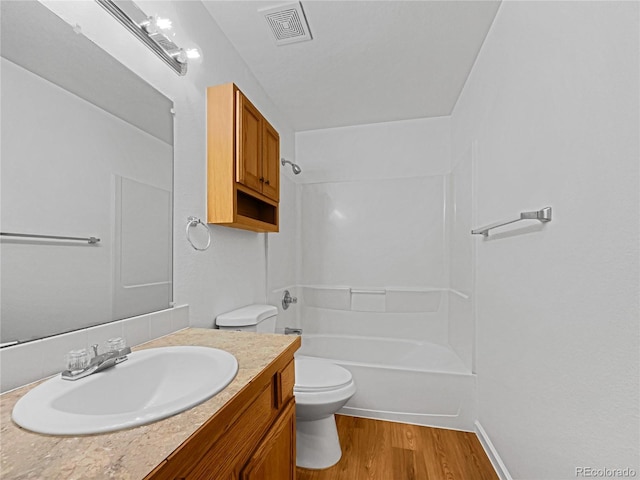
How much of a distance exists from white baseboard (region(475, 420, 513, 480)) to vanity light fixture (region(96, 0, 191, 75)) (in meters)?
2.34

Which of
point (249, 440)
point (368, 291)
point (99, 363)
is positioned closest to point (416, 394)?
point (368, 291)

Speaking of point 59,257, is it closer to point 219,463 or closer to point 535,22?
point 219,463

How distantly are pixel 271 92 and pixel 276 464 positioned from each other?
238cm

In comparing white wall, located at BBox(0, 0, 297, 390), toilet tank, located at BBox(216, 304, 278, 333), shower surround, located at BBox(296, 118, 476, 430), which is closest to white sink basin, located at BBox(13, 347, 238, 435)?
white wall, located at BBox(0, 0, 297, 390)

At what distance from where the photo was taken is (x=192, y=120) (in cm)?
151

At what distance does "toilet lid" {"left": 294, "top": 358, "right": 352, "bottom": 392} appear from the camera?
1662mm

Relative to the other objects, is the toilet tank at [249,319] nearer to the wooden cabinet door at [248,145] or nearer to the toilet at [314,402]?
the toilet at [314,402]

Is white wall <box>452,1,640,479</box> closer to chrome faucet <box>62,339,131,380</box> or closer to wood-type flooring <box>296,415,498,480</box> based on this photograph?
wood-type flooring <box>296,415,498,480</box>

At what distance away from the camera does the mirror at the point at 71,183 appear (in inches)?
30.6

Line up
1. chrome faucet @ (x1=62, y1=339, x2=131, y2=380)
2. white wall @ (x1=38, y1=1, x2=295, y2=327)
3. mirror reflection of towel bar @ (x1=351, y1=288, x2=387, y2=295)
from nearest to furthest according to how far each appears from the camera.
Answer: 1. chrome faucet @ (x1=62, y1=339, x2=131, y2=380)
2. white wall @ (x1=38, y1=1, x2=295, y2=327)
3. mirror reflection of towel bar @ (x1=351, y1=288, x2=387, y2=295)

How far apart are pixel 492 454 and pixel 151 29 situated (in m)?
2.51

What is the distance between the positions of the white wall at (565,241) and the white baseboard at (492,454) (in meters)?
0.04

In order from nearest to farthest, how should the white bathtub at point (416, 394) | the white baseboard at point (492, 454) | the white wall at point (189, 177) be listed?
the white wall at point (189, 177)
the white baseboard at point (492, 454)
the white bathtub at point (416, 394)

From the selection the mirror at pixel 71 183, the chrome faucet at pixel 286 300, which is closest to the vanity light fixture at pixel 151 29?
the mirror at pixel 71 183
